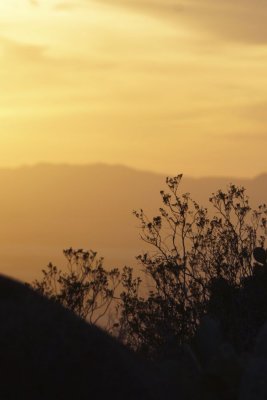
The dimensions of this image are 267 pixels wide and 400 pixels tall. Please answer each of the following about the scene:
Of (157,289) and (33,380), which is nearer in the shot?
(33,380)

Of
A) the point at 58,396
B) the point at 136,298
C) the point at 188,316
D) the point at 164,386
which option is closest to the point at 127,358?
the point at 164,386

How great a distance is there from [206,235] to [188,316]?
2.26 m

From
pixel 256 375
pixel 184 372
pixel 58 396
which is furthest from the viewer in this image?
pixel 184 372

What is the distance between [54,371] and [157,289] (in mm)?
12753

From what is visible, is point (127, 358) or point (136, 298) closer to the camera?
point (127, 358)

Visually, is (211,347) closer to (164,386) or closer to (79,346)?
(164,386)

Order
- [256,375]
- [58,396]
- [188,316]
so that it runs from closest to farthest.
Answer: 1. [58,396]
2. [256,375]
3. [188,316]

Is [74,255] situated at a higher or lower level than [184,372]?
higher

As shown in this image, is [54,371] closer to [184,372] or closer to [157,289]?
[184,372]

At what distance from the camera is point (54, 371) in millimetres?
10766

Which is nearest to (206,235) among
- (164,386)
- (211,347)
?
(211,347)

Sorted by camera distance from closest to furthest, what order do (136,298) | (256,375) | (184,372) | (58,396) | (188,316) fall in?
(58,396), (256,375), (184,372), (188,316), (136,298)

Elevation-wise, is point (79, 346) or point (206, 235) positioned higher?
point (206, 235)

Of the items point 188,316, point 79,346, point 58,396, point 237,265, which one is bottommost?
point 58,396
